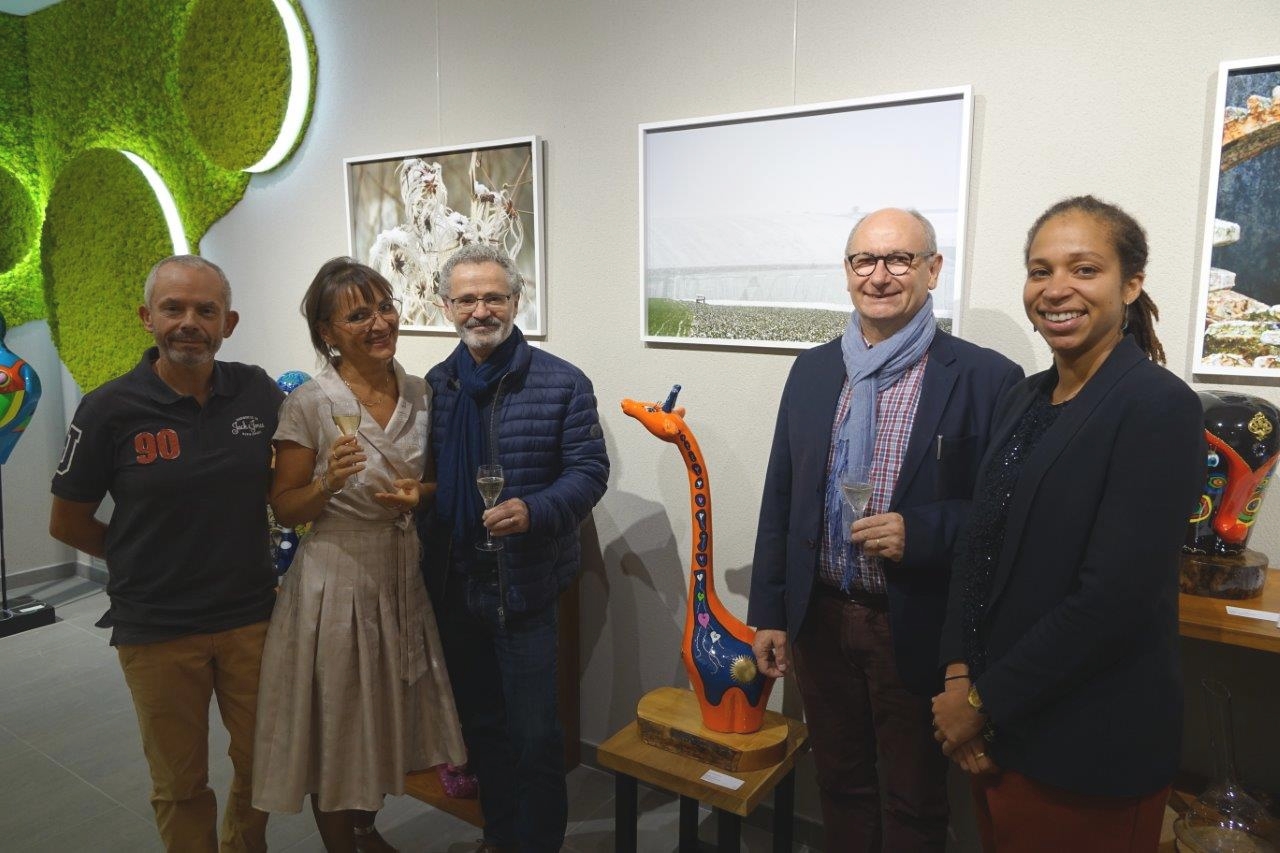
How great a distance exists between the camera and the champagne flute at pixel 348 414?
181cm

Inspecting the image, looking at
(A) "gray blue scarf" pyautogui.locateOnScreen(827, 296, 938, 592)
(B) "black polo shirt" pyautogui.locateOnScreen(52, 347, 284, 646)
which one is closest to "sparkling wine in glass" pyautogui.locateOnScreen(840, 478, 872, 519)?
(A) "gray blue scarf" pyautogui.locateOnScreen(827, 296, 938, 592)

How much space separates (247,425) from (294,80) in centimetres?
205

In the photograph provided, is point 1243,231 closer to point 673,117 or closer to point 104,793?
point 673,117

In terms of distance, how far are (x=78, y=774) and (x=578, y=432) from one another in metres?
2.33

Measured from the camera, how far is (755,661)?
198 cm

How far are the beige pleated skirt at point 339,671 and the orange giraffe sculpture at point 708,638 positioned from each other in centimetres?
71

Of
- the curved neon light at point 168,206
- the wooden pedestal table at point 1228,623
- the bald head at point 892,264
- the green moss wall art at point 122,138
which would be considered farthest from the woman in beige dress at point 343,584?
the curved neon light at point 168,206

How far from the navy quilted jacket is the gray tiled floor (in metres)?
0.99

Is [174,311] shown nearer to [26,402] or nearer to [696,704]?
[696,704]

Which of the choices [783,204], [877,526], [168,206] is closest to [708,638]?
[877,526]

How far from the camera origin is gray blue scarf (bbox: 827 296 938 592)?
1.70m

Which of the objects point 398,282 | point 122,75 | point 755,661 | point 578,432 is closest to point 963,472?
point 755,661

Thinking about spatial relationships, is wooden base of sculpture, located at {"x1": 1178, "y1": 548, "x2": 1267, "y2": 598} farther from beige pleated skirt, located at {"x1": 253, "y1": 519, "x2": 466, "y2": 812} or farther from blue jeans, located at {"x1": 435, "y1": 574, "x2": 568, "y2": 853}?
beige pleated skirt, located at {"x1": 253, "y1": 519, "x2": 466, "y2": 812}

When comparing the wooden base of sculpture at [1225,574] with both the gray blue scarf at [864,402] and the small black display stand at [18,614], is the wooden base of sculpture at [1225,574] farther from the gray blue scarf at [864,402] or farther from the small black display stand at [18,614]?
the small black display stand at [18,614]
